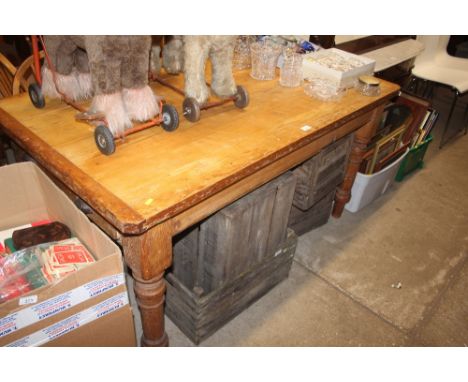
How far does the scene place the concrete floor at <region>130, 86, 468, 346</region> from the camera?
5.33 feet

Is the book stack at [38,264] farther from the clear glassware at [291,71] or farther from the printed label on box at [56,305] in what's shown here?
the clear glassware at [291,71]

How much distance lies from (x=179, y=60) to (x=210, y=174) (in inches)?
29.0

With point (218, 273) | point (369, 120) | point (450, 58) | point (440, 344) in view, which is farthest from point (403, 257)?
A: point (450, 58)

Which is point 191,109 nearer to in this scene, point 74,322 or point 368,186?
point 74,322

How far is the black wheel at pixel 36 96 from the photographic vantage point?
1304 millimetres

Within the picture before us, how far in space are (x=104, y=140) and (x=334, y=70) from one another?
3.38 feet

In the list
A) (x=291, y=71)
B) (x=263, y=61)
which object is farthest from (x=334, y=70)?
(x=263, y=61)

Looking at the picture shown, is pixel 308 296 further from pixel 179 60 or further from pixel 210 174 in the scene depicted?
pixel 179 60

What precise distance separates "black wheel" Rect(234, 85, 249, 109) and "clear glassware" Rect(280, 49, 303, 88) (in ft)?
1.06

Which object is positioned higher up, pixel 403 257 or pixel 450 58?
pixel 450 58

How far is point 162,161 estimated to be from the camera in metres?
1.13

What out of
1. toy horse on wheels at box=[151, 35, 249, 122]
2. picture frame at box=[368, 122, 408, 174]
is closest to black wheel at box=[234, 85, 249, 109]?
toy horse on wheels at box=[151, 35, 249, 122]

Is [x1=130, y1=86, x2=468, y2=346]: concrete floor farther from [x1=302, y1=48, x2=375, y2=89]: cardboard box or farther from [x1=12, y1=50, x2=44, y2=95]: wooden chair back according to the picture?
[x1=12, y1=50, x2=44, y2=95]: wooden chair back

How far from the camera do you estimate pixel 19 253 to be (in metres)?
1.21
